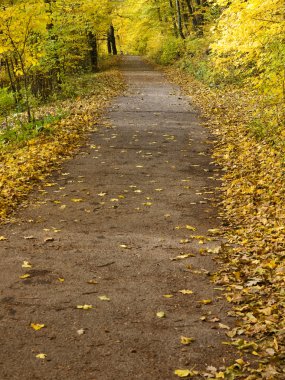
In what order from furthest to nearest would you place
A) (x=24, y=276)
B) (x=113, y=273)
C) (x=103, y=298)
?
(x=113, y=273) → (x=24, y=276) → (x=103, y=298)

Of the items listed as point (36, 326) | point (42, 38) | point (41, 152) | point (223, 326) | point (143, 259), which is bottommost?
point (223, 326)

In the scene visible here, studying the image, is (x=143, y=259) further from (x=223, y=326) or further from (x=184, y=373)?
(x=184, y=373)

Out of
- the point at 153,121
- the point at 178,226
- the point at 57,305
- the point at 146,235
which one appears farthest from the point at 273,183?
the point at 153,121

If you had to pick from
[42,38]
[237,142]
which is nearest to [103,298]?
[237,142]

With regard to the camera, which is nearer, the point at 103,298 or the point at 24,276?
the point at 103,298

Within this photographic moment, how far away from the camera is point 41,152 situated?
1184 centimetres

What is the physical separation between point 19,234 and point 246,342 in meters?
4.03

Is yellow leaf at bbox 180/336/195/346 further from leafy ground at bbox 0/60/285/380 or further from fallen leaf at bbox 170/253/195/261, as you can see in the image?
fallen leaf at bbox 170/253/195/261

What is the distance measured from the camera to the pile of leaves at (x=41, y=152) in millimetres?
9273

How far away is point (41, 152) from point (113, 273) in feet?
21.4

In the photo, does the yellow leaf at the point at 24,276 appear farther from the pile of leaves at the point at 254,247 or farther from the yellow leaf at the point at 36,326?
the pile of leaves at the point at 254,247

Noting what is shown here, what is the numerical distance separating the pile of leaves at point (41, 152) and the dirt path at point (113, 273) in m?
0.41

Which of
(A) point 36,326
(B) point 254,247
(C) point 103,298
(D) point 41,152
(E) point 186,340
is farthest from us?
(D) point 41,152

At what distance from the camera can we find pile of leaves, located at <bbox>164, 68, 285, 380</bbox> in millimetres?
4338
